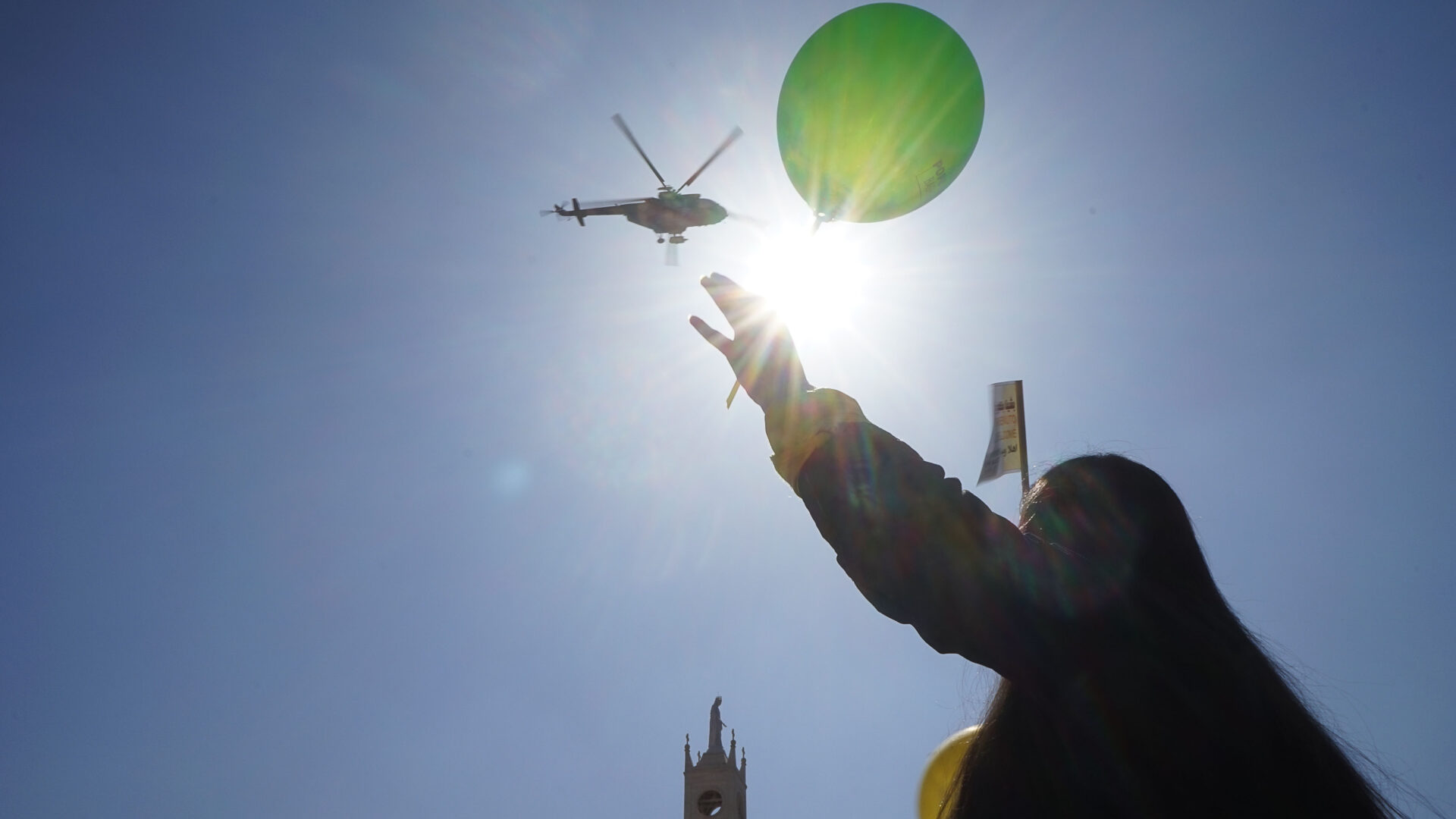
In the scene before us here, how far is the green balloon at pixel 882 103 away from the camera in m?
5.12

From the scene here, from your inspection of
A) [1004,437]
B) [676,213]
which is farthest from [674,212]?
[1004,437]

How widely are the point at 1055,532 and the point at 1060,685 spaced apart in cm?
47

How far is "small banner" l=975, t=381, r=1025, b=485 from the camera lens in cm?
742

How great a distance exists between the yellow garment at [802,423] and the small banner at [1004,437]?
541 centimetres

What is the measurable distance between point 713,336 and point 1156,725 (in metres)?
1.41

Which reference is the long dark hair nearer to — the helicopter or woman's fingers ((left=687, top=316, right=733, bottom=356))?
woman's fingers ((left=687, top=316, right=733, bottom=356))

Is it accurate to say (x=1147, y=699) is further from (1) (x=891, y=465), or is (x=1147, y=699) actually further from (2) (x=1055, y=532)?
(1) (x=891, y=465)

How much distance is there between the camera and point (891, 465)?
82.8 inches

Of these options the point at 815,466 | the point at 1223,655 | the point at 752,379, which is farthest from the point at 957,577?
the point at 752,379

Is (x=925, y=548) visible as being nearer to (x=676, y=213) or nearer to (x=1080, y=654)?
(x=1080, y=654)

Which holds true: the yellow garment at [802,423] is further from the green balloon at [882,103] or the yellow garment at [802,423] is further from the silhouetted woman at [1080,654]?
the green balloon at [882,103]

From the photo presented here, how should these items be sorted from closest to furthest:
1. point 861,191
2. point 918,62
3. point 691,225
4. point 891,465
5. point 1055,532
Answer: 1. point 891,465
2. point 1055,532
3. point 918,62
4. point 861,191
5. point 691,225

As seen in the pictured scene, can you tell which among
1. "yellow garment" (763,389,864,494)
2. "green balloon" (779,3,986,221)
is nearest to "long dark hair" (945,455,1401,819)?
"yellow garment" (763,389,864,494)

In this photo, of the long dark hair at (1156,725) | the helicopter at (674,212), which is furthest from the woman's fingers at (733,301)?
the helicopter at (674,212)
